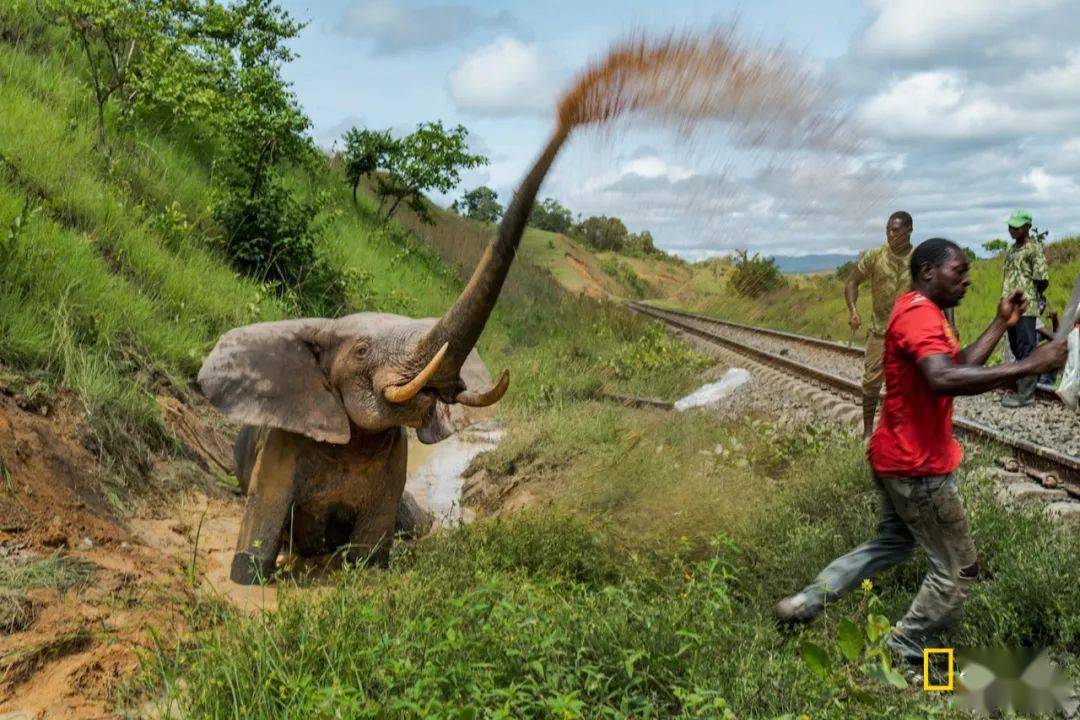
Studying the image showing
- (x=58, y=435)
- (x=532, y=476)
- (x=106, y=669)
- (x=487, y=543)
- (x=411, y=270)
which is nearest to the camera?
(x=106, y=669)

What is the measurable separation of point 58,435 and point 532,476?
4.06 metres

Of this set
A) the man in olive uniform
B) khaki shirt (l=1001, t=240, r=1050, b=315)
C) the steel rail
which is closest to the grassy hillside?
the man in olive uniform

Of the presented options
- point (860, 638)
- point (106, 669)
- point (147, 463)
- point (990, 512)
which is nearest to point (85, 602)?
point (106, 669)

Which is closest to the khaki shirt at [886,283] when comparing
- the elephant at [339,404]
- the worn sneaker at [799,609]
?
the elephant at [339,404]

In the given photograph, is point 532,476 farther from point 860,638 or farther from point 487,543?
point 860,638

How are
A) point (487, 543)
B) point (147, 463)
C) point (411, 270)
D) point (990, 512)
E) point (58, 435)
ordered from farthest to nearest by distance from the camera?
point (411, 270) < point (147, 463) < point (58, 435) < point (487, 543) < point (990, 512)

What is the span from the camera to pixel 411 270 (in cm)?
2156

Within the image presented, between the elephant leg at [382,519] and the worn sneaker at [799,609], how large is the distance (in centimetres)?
277

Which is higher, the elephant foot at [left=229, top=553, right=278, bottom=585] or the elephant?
the elephant

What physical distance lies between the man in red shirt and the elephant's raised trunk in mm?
1828

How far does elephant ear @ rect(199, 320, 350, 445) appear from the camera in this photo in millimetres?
5734

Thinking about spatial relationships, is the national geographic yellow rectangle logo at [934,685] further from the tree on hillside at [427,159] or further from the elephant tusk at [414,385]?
the tree on hillside at [427,159]

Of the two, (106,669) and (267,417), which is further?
(267,417)

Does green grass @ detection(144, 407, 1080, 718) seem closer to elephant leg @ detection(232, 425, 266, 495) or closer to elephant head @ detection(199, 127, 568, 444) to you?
elephant head @ detection(199, 127, 568, 444)
